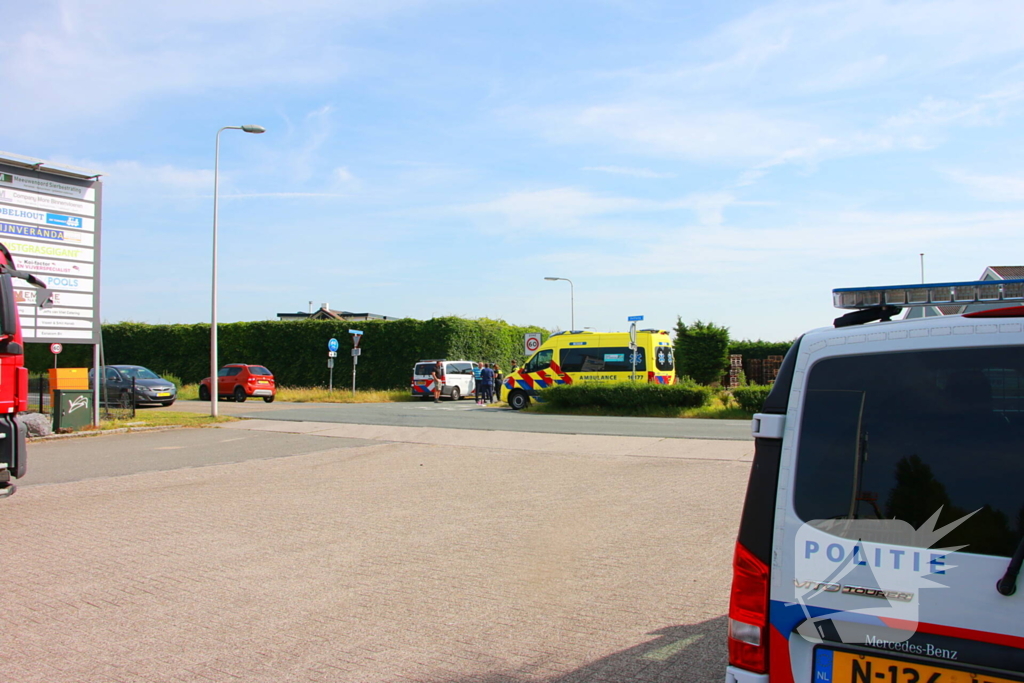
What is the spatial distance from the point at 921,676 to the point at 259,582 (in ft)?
16.1

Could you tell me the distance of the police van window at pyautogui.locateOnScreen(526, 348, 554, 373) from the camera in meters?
27.8

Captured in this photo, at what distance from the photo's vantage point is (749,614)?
8.47ft

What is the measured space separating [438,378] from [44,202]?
65.3ft

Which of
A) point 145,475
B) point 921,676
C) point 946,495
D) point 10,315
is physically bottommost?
point 145,475

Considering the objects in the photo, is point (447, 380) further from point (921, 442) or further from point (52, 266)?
point (921, 442)

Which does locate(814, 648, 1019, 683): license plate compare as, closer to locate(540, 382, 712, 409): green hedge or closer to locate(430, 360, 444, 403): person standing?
locate(540, 382, 712, 409): green hedge

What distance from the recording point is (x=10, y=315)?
27.7 ft

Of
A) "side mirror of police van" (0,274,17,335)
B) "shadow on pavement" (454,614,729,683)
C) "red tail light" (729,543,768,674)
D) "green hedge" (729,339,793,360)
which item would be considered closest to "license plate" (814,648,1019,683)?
"red tail light" (729,543,768,674)

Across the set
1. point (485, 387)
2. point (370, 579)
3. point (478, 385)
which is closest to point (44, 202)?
point (370, 579)

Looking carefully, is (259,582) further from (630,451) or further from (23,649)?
(630,451)

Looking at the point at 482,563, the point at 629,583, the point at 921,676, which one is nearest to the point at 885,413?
the point at 921,676

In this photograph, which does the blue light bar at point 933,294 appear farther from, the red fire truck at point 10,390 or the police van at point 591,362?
the police van at point 591,362

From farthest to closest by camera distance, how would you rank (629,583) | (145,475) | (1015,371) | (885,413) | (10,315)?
(145,475)
(10,315)
(629,583)
(885,413)
(1015,371)

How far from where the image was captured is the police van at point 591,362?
1054 inches
